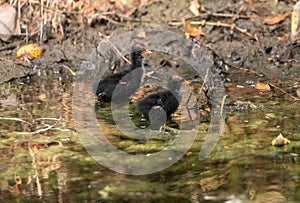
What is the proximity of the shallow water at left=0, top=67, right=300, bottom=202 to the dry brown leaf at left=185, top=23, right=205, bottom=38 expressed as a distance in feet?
5.74

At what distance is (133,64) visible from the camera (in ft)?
19.2

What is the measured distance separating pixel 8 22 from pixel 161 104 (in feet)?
8.55

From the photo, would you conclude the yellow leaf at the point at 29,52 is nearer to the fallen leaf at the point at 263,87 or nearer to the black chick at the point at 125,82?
the black chick at the point at 125,82

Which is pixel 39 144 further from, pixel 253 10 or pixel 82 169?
pixel 253 10

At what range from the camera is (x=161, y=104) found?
15.9 ft

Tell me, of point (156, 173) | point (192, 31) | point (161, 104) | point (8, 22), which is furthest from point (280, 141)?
point (8, 22)

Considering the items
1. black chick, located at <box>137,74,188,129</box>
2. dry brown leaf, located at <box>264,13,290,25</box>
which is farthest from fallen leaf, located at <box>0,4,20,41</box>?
dry brown leaf, located at <box>264,13,290,25</box>

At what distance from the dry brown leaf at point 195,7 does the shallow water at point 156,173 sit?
2.06m

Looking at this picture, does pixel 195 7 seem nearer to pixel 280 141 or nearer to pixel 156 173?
pixel 280 141

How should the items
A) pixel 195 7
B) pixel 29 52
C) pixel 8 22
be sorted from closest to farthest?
pixel 29 52, pixel 8 22, pixel 195 7

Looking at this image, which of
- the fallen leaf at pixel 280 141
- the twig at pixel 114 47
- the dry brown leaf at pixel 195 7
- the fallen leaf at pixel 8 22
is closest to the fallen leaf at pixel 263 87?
the twig at pixel 114 47

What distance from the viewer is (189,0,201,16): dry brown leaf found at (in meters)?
7.10

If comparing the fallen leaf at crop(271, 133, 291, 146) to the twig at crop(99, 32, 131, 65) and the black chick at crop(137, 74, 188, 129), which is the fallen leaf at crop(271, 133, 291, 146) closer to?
the black chick at crop(137, 74, 188, 129)

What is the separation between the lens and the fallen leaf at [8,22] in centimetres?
675
